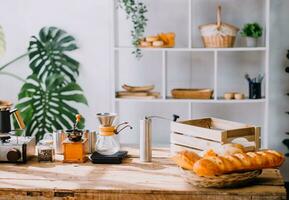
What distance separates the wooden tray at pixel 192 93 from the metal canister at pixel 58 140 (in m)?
1.84

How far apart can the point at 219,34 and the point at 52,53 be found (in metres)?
1.51

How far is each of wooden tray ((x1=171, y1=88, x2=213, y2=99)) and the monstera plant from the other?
0.78 m

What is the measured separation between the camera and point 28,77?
16.1 feet

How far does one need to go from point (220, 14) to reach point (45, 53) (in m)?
1.59

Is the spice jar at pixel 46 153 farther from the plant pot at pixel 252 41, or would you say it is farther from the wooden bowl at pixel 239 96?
the plant pot at pixel 252 41

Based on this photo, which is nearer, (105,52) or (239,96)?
(239,96)

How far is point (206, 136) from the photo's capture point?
2924 millimetres

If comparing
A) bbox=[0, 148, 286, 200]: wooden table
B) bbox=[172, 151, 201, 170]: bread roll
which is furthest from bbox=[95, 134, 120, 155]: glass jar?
bbox=[172, 151, 201, 170]: bread roll

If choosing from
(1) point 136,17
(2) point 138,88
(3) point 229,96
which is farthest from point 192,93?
(1) point 136,17

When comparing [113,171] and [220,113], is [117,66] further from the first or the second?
[113,171]

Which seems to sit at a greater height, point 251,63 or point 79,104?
point 251,63

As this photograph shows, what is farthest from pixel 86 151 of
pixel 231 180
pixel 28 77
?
pixel 28 77

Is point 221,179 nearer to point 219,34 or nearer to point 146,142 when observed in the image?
point 146,142

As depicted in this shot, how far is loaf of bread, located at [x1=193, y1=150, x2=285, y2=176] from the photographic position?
8.23 ft
